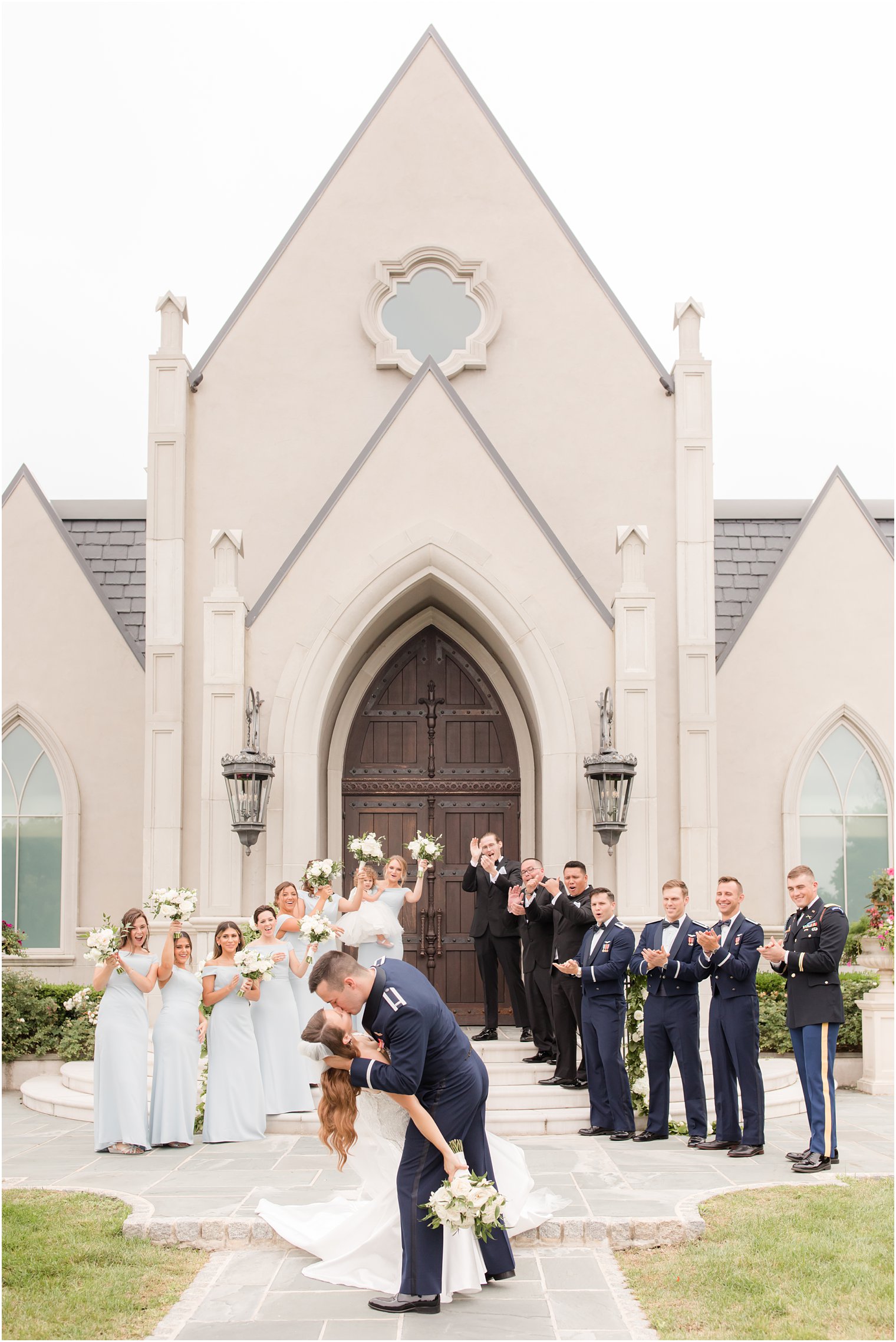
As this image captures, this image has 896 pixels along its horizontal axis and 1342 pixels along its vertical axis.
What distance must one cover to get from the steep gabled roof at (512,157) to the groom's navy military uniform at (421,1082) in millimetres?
9920

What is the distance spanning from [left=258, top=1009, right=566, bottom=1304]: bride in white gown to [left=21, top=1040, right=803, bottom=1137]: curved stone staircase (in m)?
2.83

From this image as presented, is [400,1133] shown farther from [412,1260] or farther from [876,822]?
A: [876,822]

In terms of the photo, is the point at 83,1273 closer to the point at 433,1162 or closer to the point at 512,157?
the point at 433,1162

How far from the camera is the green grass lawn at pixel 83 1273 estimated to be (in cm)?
566

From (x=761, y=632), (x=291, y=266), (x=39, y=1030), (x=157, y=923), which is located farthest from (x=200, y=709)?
(x=761, y=632)

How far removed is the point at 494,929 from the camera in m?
11.9

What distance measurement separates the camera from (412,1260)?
19.0 ft

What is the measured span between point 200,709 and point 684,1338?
9.13 metres

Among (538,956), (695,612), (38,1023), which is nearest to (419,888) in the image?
(538,956)

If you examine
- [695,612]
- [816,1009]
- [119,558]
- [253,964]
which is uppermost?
[119,558]

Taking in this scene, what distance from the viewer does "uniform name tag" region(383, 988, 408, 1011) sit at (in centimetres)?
566

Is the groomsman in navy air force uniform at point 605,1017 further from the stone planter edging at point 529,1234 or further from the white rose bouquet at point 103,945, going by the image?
the white rose bouquet at point 103,945

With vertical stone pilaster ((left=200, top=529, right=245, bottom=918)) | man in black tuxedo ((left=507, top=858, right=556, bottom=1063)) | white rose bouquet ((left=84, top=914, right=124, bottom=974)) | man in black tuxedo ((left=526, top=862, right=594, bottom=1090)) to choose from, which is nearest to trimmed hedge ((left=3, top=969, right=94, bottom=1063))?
vertical stone pilaster ((left=200, top=529, right=245, bottom=918))

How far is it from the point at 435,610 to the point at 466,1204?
9041 mm
